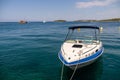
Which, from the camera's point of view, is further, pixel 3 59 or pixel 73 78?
pixel 3 59

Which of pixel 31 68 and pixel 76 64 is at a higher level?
pixel 76 64

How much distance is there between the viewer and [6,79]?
14.2 m

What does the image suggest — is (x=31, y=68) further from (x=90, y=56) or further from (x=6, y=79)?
(x=90, y=56)

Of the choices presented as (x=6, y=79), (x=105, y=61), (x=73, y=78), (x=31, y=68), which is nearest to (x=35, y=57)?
(x=31, y=68)

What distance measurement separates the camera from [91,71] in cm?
1584

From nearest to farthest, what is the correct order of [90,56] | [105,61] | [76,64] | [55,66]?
[76,64] → [90,56] → [55,66] → [105,61]

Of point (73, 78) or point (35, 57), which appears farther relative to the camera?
point (35, 57)

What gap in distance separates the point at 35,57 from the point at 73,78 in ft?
29.3

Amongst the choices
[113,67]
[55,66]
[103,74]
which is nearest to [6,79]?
[55,66]

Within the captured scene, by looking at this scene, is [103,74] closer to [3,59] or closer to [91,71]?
[91,71]

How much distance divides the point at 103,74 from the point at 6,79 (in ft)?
33.9

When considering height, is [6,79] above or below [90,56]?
below

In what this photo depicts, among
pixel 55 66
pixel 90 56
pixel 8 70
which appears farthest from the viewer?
pixel 55 66

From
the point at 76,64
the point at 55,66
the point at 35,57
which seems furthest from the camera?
the point at 35,57
